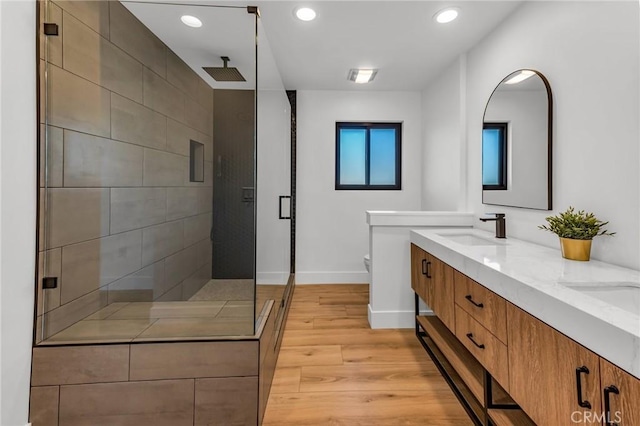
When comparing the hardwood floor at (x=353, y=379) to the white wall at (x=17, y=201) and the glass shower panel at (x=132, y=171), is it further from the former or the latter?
the white wall at (x=17, y=201)

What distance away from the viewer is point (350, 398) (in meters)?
1.70

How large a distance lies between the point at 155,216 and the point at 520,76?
8.63 ft

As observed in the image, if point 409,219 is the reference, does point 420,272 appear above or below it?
below

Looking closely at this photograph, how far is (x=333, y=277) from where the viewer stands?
3.77 m

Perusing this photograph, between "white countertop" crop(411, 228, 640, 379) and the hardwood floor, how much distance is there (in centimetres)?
75

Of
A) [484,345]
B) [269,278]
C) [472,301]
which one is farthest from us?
[269,278]

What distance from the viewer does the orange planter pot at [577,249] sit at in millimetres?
1435

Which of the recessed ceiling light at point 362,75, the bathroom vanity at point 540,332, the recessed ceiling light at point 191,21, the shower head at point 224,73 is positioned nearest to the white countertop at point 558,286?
the bathroom vanity at point 540,332


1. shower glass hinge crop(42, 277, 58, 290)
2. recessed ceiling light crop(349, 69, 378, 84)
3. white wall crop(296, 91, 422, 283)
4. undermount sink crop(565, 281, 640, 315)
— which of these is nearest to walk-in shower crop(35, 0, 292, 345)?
shower glass hinge crop(42, 277, 58, 290)

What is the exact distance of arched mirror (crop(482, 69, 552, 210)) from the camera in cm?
184

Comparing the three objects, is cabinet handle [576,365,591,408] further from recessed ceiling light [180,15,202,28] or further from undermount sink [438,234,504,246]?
recessed ceiling light [180,15,202,28]

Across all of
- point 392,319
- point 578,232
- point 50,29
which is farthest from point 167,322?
point 578,232

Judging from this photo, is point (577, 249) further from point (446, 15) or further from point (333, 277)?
point (333, 277)

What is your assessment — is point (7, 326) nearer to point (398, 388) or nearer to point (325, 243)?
point (398, 388)
